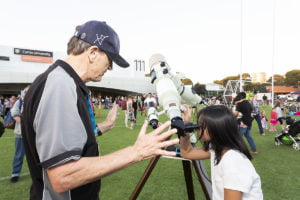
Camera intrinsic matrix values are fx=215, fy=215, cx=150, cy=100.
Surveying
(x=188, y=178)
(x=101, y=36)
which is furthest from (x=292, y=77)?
(x=101, y=36)

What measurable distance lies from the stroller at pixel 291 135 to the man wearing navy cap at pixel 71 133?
7674mm

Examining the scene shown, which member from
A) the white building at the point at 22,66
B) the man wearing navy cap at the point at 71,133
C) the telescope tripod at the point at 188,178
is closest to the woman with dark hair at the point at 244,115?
the telescope tripod at the point at 188,178

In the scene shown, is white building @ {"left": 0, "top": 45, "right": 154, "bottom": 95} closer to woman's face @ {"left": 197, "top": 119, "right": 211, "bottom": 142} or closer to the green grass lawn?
the green grass lawn

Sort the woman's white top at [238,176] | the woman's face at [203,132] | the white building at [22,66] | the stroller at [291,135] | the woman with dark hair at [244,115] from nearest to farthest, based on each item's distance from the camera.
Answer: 1. the woman's white top at [238,176]
2. the woman's face at [203,132]
3. the woman with dark hair at [244,115]
4. the stroller at [291,135]
5. the white building at [22,66]

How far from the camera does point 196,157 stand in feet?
7.59

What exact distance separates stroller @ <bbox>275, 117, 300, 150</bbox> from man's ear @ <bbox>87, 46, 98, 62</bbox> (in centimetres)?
783

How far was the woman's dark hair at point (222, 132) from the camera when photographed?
181cm

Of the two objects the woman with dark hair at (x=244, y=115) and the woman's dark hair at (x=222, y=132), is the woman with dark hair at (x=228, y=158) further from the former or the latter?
the woman with dark hair at (x=244, y=115)

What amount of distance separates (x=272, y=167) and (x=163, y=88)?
14.3 ft

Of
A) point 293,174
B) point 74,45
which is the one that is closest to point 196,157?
point 74,45

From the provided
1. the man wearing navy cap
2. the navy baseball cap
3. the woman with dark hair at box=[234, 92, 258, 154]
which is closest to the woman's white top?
the man wearing navy cap

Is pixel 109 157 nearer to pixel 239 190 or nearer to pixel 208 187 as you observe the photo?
pixel 239 190

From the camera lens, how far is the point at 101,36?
136 cm

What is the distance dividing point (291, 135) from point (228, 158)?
7.08m
